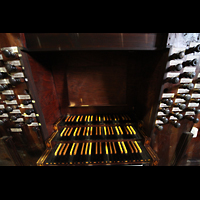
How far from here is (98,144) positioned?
1326 mm

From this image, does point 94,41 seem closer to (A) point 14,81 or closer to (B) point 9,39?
(B) point 9,39

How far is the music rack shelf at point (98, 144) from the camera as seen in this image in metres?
1.11

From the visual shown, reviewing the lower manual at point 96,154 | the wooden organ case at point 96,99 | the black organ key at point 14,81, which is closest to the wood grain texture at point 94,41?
the wooden organ case at point 96,99

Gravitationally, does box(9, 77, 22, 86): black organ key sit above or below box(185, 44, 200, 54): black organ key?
below

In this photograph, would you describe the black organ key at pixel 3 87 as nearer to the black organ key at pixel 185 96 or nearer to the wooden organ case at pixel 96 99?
the wooden organ case at pixel 96 99

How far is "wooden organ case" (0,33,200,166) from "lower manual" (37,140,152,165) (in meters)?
0.01

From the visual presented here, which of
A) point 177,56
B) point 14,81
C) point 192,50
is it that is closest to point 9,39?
point 14,81

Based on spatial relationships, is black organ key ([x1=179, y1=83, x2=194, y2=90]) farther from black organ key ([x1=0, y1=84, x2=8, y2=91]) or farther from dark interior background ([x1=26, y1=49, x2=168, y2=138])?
black organ key ([x1=0, y1=84, x2=8, y2=91])

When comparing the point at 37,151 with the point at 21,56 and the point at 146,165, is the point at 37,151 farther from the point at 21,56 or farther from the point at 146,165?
the point at 146,165

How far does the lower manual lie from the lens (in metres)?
1.09

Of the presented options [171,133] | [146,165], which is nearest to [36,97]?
[146,165]

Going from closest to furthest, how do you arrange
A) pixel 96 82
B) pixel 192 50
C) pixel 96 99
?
pixel 192 50
pixel 96 82
pixel 96 99

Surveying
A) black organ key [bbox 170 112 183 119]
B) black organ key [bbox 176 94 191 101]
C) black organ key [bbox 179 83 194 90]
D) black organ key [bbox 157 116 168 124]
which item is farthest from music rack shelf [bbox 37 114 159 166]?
black organ key [bbox 179 83 194 90]

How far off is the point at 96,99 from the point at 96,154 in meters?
1.08
